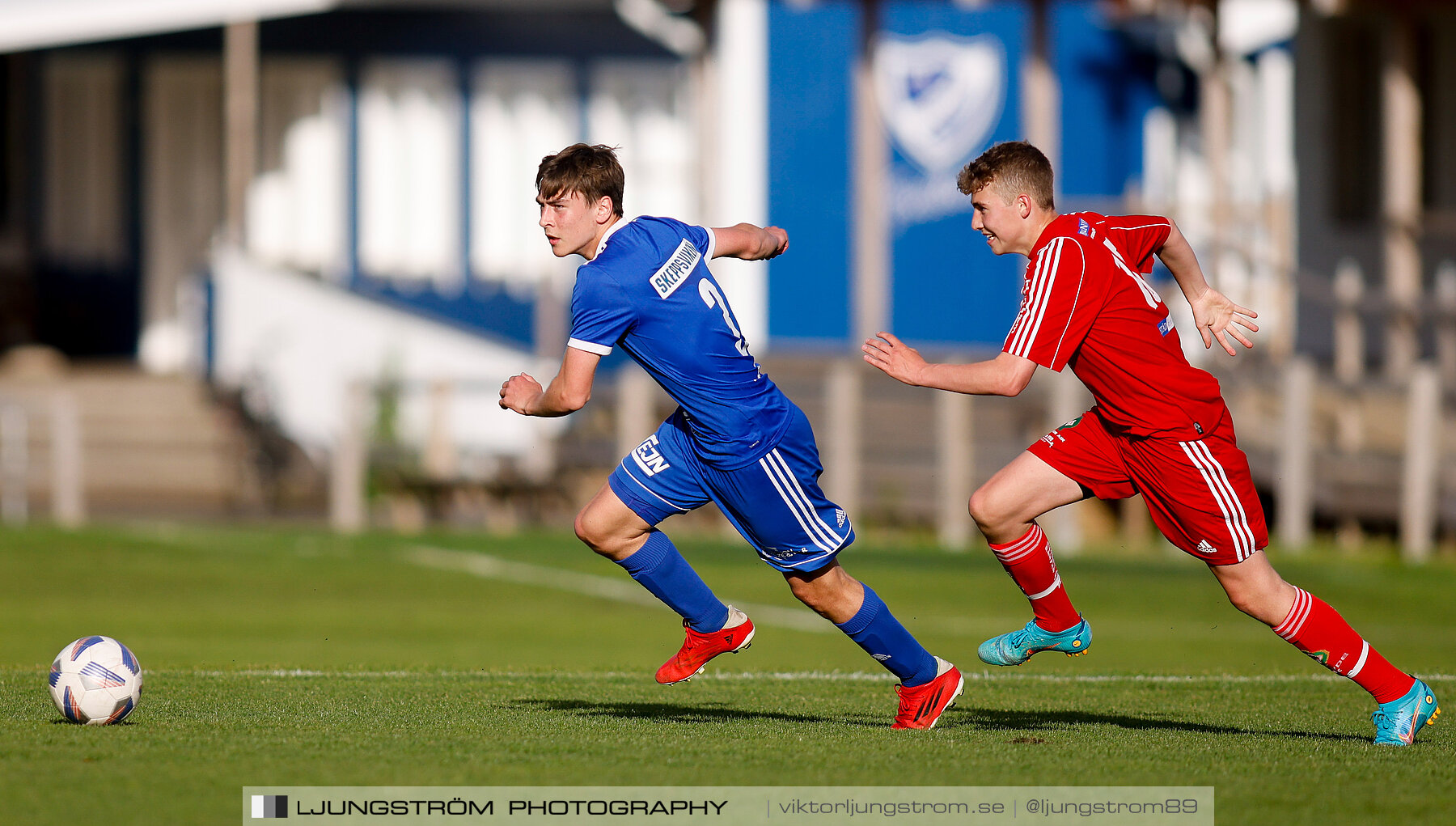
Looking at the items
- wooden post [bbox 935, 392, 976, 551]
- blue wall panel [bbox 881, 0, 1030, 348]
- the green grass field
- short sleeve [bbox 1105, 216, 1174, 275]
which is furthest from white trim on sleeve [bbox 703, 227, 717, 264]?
blue wall panel [bbox 881, 0, 1030, 348]

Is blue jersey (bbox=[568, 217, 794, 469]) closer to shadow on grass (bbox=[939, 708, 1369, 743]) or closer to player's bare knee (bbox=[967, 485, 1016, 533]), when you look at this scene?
player's bare knee (bbox=[967, 485, 1016, 533])

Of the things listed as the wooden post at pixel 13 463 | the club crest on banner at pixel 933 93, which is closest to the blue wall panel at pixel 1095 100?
the club crest on banner at pixel 933 93

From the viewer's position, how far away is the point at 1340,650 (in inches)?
234

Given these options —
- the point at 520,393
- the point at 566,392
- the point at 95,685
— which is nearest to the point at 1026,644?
the point at 566,392

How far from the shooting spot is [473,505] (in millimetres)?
19984

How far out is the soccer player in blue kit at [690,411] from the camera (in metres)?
5.98

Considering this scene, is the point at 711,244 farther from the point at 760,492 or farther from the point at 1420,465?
the point at 1420,465

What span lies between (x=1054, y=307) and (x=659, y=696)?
2.40 metres

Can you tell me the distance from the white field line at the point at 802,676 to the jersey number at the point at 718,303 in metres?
2.10

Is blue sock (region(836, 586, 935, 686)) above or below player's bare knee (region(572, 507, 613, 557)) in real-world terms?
below

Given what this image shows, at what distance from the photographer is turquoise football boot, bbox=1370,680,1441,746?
591 cm

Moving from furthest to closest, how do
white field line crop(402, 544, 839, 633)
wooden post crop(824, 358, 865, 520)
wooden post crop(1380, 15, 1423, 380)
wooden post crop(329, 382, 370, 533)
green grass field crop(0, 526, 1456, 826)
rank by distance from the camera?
wooden post crop(329, 382, 370, 533) → wooden post crop(1380, 15, 1423, 380) → wooden post crop(824, 358, 865, 520) → white field line crop(402, 544, 839, 633) → green grass field crop(0, 526, 1456, 826)

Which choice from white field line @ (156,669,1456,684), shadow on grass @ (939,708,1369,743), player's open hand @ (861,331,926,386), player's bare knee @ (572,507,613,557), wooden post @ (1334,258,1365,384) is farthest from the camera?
wooden post @ (1334,258,1365,384)

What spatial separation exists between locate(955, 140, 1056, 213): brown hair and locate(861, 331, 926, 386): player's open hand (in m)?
0.69
